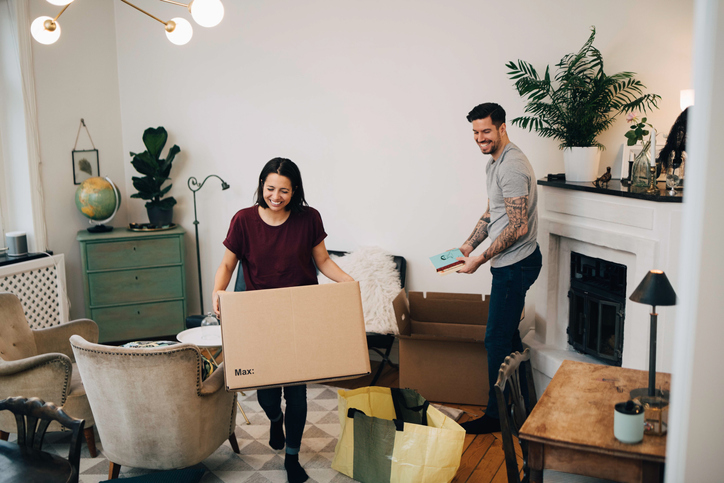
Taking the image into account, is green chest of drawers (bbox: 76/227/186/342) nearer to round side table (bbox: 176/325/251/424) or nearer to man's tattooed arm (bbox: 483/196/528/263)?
round side table (bbox: 176/325/251/424)

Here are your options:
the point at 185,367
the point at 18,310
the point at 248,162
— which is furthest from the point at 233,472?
the point at 248,162

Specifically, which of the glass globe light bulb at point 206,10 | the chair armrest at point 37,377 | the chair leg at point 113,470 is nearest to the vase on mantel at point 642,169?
the glass globe light bulb at point 206,10

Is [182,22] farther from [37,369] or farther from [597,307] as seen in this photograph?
[597,307]

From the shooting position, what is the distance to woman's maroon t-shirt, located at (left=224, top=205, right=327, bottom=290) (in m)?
2.45

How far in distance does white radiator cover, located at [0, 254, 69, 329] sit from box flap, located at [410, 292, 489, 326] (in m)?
2.57

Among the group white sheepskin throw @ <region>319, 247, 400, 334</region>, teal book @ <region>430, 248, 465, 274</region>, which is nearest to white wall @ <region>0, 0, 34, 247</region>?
white sheepskin throw @ <region>319, 247, 400, 334</region>

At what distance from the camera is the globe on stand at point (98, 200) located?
13.8ft

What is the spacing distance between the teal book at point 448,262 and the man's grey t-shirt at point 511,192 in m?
0.18

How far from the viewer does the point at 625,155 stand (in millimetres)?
3211

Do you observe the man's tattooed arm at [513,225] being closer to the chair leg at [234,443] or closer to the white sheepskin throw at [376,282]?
the white sheepskin throw at [376,282]

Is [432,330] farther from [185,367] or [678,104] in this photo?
[678,104]

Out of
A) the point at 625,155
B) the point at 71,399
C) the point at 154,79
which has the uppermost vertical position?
the point at 154,79

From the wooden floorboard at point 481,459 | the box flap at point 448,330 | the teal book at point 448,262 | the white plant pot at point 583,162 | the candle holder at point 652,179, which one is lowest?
the wooden floorboard at point 481,459

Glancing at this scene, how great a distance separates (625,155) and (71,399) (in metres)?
3.20
